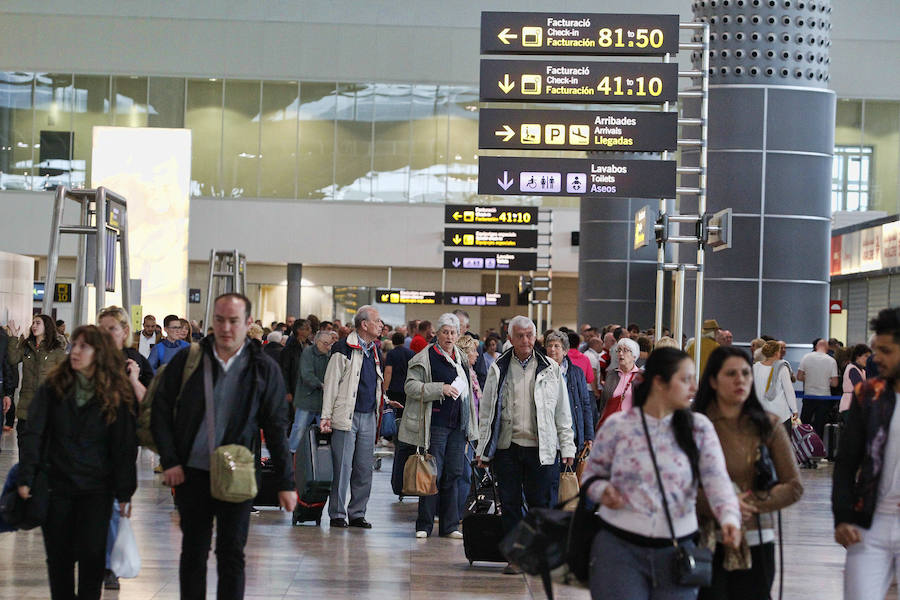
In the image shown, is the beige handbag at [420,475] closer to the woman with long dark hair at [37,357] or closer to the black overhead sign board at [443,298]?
the woman with long dark hair at [37,357]

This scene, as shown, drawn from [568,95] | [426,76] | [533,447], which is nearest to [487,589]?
[533,447]

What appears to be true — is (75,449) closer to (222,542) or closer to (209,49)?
(222,542)

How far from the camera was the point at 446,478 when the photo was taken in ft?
33.6

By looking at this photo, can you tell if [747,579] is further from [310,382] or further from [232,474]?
[310,382]

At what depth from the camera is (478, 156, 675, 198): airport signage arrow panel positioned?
13688mm

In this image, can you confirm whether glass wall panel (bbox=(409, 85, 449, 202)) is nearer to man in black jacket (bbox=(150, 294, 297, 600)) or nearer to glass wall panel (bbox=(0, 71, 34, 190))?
glass wall panel (bbox=(0, 71, 34, 190))

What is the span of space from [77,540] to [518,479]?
138 inches

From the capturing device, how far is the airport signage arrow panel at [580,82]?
13539mm

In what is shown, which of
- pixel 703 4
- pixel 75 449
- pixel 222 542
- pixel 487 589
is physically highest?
pixel 703 4

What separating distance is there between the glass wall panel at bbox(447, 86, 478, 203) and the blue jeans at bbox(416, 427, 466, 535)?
32661 millimetres

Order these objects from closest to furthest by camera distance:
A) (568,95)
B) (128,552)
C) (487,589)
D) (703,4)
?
(128,552) → (487,589) → (568,95) → (703,4)

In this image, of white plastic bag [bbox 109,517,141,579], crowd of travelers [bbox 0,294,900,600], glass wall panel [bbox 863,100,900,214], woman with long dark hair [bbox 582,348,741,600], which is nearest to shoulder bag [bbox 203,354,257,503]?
crowd of travelers [bbox 0,294,900,600]

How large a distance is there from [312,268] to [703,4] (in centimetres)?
2729

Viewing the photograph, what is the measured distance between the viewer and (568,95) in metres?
13.6
